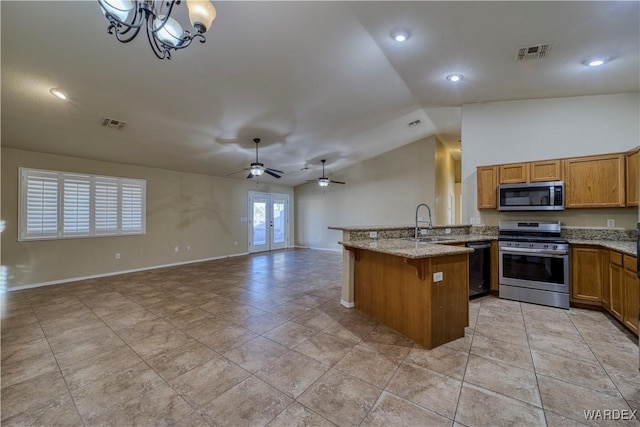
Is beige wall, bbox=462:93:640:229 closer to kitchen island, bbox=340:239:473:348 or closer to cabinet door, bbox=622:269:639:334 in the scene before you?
cabinet door, bbox=622:269:639:334

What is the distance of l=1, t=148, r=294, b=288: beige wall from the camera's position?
4.59 m

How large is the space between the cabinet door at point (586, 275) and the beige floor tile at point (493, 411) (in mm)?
2574

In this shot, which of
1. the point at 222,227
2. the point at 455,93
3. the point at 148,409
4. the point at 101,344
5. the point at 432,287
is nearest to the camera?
the point at 148,409

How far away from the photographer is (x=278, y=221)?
979 cm

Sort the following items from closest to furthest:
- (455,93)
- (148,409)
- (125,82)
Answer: (148,409)
(125,82)
(455,93)

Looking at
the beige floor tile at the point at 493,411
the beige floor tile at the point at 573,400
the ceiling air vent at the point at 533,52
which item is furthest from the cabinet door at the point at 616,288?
the ceiling air vent at the point at 533,52

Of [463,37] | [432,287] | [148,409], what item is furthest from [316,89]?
[148,409]

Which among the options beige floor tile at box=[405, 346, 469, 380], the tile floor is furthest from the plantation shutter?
beige floor tile at box=[405, 346, 469, 380]

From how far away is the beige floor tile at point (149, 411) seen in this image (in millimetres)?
1650

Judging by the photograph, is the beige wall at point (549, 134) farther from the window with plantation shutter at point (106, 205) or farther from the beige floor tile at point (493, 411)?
the window with plantation shutter at point (106, 205)

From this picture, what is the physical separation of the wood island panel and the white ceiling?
7.67ft

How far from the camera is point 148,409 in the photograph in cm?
176

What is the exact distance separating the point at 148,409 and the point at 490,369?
8.33 ft

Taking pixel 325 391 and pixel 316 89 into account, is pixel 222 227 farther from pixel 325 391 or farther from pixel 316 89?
pixel 325 391
